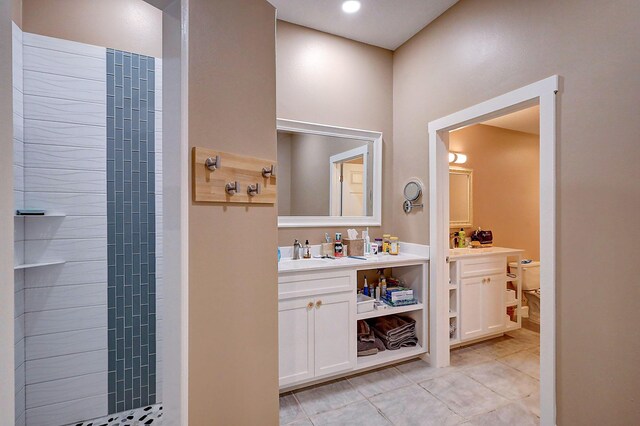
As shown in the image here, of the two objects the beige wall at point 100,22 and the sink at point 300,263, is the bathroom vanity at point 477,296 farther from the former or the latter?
the beige wall at point 100,22

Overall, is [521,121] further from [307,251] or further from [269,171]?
[269,171]

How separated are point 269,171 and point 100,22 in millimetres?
1633

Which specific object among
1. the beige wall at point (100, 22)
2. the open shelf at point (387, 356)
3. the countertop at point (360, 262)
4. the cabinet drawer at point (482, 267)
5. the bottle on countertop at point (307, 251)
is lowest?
the open shelf at point (387, 356)

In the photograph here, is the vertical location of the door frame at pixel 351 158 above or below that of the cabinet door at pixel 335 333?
above

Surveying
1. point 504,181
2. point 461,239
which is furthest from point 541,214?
point 504,181

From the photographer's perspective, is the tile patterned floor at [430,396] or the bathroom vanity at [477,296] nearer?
the tile patterned floor at [430,396]

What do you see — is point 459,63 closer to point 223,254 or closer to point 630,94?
point 630,94

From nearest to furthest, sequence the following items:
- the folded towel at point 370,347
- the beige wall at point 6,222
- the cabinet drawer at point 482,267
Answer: the beige wall at point 6,222
the folded towel at point 370,347
the cabinet drawer at point 482,267

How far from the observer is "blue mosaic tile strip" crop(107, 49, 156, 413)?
188 cm

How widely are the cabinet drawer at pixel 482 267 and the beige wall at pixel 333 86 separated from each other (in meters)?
0.78

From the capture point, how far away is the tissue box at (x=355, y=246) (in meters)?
2.67

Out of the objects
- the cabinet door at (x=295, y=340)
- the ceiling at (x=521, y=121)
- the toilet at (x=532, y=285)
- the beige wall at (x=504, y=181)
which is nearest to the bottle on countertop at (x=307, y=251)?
the cabinet door at (x=295, y=340)

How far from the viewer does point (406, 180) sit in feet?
9.33

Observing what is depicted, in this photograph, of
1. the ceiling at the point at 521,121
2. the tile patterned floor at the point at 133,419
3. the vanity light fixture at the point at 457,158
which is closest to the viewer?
the tile patterned floor at the point at 133,419
